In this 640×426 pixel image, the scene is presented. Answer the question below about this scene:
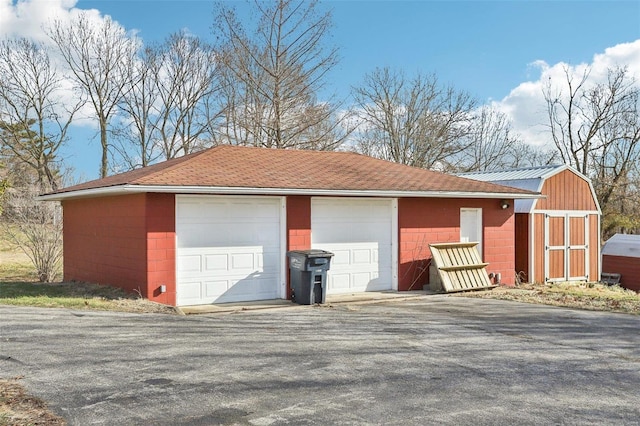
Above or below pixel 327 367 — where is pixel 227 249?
above

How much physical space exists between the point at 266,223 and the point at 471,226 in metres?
5.82

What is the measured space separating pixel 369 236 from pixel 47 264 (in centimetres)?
1165

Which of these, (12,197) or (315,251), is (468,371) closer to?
(315,251)

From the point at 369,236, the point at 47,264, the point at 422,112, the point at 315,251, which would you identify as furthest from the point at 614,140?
the point at 47,264

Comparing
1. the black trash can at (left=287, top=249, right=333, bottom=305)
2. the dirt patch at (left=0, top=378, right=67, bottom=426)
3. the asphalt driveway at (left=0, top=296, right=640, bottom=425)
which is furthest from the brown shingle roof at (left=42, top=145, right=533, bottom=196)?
the dirt patch at (left=0, top=378, right=67, bottom=426)

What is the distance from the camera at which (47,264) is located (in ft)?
61.2

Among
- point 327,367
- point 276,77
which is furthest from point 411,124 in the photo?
point 327,367

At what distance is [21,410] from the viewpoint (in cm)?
482

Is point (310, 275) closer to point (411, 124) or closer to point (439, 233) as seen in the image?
point (439, 233)

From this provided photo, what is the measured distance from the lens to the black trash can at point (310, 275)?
11.0 m

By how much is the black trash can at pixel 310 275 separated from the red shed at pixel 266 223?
2.21ft

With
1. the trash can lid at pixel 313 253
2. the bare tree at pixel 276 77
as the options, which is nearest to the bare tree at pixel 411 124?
the bare tree at pixel 276 77

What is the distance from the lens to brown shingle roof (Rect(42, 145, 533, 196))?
1111 cm

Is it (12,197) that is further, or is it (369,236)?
(12,197)
